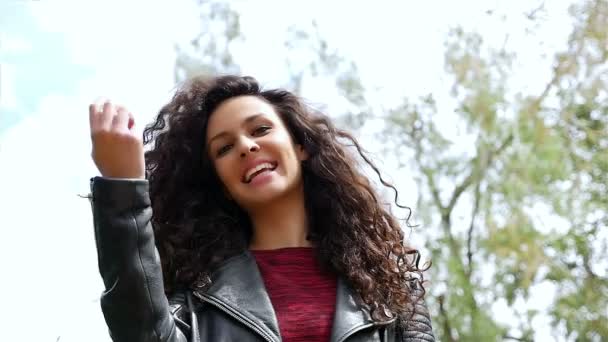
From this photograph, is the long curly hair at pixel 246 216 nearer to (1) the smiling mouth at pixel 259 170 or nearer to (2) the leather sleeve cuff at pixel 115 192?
(1) the smiling mouth at pixel 259 170

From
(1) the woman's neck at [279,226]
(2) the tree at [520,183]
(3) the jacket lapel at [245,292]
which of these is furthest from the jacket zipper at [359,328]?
(2) the tree at [520,183]

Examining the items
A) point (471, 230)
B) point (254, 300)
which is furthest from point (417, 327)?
point (471, 230)

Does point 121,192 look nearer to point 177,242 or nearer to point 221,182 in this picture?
point 177,242

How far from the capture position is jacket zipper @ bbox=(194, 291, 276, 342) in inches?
70.1

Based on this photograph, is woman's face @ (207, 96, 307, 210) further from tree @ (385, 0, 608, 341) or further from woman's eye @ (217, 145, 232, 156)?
tree @ (385, 0, 608, 341)

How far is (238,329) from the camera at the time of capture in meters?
1.82

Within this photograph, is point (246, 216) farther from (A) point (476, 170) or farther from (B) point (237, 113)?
(A) point (476, 170)

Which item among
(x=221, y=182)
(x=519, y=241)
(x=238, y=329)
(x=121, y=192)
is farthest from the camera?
(x=519, y=241)

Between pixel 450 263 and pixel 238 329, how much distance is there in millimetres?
7574

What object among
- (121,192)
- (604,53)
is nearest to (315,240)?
(121,192)

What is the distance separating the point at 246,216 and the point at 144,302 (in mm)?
780

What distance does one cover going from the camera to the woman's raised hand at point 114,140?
1.37 metres

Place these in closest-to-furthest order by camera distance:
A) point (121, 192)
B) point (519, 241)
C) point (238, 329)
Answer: point (121, 192) < point (238, 329) < point (519, 241)

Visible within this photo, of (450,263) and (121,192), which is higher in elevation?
(121,192)
